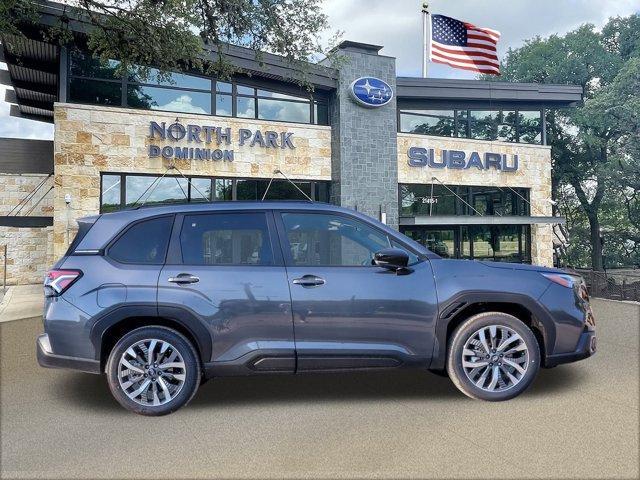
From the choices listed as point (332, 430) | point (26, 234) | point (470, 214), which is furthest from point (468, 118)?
point (332, 430)

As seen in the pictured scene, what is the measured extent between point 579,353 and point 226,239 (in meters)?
3.40

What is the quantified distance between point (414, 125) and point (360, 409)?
16490mm

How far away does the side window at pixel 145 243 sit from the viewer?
464 cm

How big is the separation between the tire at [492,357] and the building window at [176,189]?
11204 mm

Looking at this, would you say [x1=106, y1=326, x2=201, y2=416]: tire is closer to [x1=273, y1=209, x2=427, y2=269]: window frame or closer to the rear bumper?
[x1=273, y1=209, x2=427, y2=269]: window frame

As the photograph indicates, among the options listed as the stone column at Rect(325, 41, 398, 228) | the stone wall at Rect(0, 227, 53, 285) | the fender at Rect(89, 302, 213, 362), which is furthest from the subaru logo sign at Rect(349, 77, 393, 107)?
the fender at Rect(89, 302, 213, 362)

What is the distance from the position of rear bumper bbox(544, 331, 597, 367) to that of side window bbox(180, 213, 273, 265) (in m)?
2.71

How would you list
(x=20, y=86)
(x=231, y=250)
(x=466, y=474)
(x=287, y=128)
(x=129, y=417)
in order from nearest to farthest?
(x=466, y=474) < (x=129, y=417) < (x=231, y=250) < (x=287, y=128) < (x=20, y=86)

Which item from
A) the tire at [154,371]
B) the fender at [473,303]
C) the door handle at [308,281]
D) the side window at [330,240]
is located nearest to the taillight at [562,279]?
the fender at [473,303]

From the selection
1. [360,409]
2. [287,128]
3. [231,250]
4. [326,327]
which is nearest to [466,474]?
[360,409]

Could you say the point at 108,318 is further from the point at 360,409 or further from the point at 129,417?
the point at 360,409

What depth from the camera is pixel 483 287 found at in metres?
4.75

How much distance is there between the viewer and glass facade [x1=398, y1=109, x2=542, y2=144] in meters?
19.7

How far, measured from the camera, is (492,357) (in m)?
4.70
